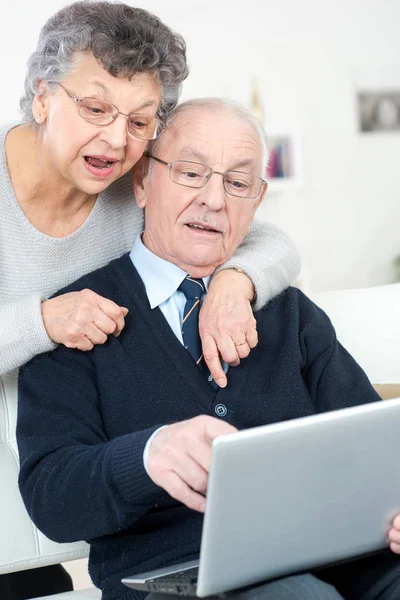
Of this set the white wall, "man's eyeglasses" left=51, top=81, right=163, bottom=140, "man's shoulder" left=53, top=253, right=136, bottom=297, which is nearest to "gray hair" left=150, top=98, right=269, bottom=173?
"man's eyeglasses" left=51, top=81, right=163, bottom=140

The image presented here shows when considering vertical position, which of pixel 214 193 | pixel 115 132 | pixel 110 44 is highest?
pixel 110 44

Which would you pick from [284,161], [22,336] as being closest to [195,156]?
[22,336]

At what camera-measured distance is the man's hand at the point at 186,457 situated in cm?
111

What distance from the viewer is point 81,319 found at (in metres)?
1.53

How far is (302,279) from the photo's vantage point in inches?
193

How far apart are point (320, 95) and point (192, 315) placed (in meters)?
3.38

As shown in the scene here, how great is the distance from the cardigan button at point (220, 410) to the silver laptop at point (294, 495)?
0.43 meters

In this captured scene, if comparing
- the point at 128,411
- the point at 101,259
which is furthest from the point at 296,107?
the point at 128,411

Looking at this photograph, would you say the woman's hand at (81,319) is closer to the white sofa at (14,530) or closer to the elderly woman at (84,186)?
the elderly woman at (84,186)

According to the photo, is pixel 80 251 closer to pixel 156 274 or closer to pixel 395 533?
pixel 156 274

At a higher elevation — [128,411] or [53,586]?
[128,411]

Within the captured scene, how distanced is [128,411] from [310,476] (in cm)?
58

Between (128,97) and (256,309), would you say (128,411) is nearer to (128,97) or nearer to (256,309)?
(256,309)

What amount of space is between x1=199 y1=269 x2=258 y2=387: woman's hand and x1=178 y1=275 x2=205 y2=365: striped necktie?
0.19ft
